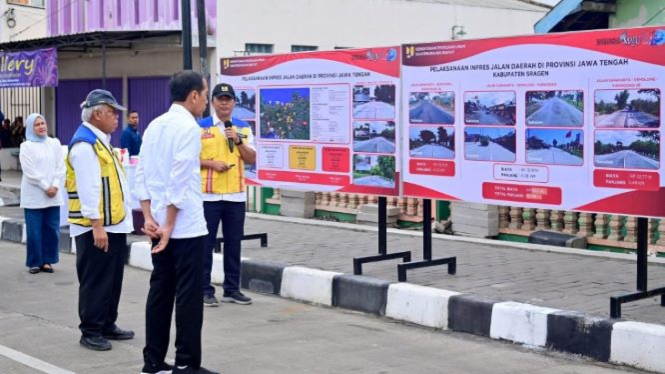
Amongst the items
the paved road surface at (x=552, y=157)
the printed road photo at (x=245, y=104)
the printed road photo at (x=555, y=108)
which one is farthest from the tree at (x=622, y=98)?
the printed road photo at (x=245, y=104)

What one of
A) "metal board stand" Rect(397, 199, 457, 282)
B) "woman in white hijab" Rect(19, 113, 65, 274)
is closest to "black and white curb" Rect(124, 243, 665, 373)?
"metal board stand" Rect(397, 199, 457, 282)

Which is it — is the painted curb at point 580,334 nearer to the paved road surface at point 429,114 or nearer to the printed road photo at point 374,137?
the paved road surface at point 429,114

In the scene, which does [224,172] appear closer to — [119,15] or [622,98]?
[622,98]

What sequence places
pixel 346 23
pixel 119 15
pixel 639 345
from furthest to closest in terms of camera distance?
1. pixel 346 23
2. pixel 119 15
3. pixel 639 345

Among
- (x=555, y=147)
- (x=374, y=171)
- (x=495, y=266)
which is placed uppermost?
(x=555, y=147)

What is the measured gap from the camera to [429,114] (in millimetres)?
8734

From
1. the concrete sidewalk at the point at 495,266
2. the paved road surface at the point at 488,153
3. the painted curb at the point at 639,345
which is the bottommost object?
the painted curb at the point at 639,345

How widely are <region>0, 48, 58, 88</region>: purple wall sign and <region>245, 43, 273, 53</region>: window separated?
11.4ft

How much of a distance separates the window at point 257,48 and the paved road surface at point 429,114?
971cm

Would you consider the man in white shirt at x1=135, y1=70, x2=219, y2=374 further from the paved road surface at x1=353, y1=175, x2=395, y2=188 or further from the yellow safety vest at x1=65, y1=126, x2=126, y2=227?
the paved road surface at x1=353, y1=175, x2=395, y2=188

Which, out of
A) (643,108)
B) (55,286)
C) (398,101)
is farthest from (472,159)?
(55,286)

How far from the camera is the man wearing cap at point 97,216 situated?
7.30 m

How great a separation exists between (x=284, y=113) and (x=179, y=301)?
4241 mm

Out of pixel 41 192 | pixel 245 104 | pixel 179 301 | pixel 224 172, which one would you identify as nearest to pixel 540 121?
pixel 224 172
